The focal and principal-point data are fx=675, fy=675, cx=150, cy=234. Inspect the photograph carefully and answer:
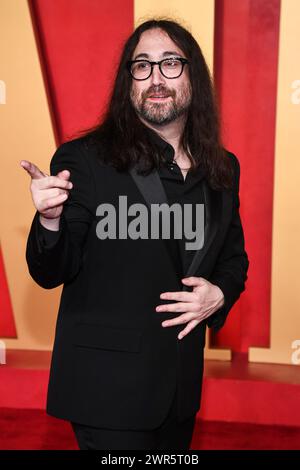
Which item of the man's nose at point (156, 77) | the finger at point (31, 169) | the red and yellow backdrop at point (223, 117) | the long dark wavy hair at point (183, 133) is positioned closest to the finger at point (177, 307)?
the long dark wavy hair at point (183, 133)

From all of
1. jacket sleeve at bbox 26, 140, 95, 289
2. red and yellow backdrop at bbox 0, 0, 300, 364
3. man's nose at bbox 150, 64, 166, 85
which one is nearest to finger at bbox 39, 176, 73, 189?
jacket sleeve at bbox 26, 140, 95, 289

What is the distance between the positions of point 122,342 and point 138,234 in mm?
265

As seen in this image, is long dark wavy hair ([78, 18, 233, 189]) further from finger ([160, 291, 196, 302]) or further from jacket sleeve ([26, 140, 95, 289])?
finger ([160, 291, 196, 302])

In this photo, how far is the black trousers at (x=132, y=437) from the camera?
163 cm

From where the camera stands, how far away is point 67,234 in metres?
1.51

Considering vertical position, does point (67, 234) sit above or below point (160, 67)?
below

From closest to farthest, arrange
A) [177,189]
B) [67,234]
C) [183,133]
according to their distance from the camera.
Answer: [67,234] < [177,189] < [183,133]

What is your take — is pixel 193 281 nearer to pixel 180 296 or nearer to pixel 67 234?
pixel 180 296

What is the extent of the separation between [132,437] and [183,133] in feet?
2.86

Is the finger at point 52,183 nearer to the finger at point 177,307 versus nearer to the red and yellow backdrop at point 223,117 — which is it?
the finger at point 177,307

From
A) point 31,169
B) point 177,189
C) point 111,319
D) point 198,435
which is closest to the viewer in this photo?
point 31,169

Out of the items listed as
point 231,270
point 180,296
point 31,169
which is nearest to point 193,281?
point 180,296

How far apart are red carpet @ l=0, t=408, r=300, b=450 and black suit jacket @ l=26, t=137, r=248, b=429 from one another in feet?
4.58
